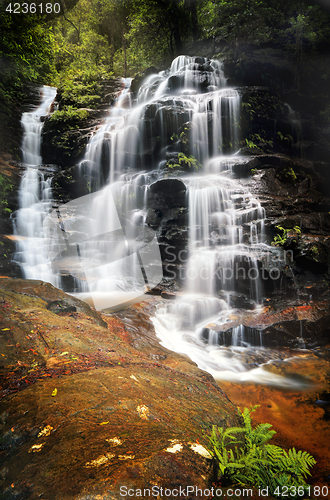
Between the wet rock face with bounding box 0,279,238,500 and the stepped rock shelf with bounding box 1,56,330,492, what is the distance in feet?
0.05

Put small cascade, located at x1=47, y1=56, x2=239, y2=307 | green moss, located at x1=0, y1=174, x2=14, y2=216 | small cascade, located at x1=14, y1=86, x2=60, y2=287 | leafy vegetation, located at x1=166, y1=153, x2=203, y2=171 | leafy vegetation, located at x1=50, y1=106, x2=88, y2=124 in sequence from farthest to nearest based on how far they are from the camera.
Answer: leafy vegetation, located at x1=50, y1=106, x2=88, y2=124, leafy vegetation, located at x1=166, y1=153, x2=203, y2=171, green moss, located at x1=0, y1=174, x2=14, y2=216, small cascade, located at x1=47, y1=56, x2=239, y2=307, small cascade, located at x1=14, y1=86, x2=60, y2=287

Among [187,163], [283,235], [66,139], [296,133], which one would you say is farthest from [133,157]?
[296,133]

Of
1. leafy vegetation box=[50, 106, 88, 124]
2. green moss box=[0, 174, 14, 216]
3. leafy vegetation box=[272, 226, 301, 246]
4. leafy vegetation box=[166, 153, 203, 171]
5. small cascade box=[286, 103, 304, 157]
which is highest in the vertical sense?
leafy vegetation box=[50, 106, 88, 124]

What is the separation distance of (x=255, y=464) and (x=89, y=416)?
1.45 m

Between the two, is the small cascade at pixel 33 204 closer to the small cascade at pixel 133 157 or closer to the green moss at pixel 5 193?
the green moss at pixel 5 193

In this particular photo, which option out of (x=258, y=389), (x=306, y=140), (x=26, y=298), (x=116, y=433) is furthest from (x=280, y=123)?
(x=116, y=433)

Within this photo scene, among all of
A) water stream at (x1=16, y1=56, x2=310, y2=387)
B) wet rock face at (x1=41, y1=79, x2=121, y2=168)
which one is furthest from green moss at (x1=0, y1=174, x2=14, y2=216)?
wet rock face at (x1=41, y1=79, x2=121, y2=168)

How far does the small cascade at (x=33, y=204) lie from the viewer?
9172 millimetres

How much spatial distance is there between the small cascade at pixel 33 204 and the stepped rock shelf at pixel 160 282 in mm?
80

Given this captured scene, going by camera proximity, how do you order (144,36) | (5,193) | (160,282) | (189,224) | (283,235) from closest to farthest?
(283,235) → (160,282) → (189,224) → (5,193) → (144,36)

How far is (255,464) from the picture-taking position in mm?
1971

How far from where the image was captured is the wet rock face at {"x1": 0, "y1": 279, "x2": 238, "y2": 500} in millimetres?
1262

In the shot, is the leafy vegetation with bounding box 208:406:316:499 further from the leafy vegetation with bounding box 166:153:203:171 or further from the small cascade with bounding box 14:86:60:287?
the leafy vegetation with bounding box 166:153:203:171

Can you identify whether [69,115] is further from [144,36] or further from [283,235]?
[283,235]
